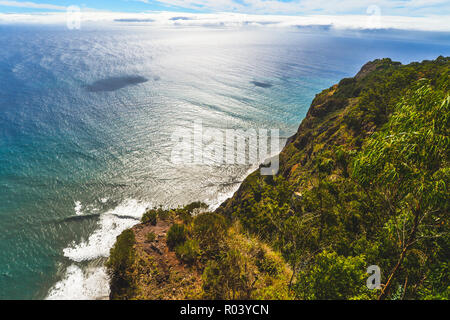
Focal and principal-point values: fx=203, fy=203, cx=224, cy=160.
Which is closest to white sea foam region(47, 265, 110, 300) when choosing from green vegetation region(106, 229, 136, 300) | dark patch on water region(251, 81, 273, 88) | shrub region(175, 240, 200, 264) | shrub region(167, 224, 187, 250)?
green vegetation region(106, 229, 136, 300)

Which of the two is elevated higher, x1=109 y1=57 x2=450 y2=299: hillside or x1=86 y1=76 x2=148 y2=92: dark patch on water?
x1=86 y1=76 x2=148 y2=92: dark patch on water

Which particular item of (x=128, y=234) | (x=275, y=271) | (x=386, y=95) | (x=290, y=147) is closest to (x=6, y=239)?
(x=128, y=234)

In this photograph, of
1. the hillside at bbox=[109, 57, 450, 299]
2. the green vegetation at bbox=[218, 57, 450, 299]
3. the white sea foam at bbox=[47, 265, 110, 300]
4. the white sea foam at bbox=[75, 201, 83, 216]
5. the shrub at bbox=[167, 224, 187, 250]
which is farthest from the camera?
the white sea foam at bbox=[75, 201, 83, 216]

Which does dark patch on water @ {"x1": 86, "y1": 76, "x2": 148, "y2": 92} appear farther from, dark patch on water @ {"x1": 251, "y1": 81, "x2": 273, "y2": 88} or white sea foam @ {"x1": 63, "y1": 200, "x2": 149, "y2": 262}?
white sea foam @ {"x1": 63, "y1": 200, "x2": 149, "y2": 262}

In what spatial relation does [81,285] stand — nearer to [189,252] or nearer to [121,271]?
[121,271]

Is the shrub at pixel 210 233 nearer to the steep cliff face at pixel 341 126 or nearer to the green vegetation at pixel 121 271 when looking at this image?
the steep cliff face at pixel 341 126

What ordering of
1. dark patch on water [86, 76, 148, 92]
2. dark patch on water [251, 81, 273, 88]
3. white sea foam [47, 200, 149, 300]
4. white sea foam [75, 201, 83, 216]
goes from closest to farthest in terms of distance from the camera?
1. white sea foam [47, 200, 149, 300]
2. white sea foam [75, 201, 83, 216]
3. dark patch on water [86, 76, 148, 92]
4. dark patch on water [251, 81, 273, 88]
